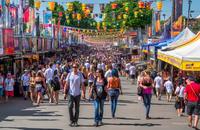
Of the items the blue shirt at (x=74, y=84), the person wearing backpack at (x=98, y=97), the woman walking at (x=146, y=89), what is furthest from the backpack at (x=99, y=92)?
A: the woman walking at (x=146, y=89)

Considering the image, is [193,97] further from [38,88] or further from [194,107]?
[38,88]

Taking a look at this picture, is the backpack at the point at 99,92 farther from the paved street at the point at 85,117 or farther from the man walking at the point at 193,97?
the man walking at the point at 193,97

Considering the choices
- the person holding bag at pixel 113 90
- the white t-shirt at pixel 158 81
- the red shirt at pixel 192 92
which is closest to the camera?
the red shirt at pixel 192 92

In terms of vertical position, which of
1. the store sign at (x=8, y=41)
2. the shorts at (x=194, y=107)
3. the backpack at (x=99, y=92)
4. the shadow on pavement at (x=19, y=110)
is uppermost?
the store sign at (x=8, y=41)

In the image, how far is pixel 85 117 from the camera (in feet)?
53.2

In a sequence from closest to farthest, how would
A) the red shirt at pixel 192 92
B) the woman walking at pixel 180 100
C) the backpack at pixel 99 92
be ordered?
the red shirt at pixel 192 92, the backpack at pixel 99 92, the woman walking at pixel 180 100

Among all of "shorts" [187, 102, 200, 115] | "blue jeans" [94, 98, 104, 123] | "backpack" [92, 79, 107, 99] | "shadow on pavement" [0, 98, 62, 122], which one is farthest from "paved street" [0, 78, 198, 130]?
"backpack" [92, 79, 107, 99]

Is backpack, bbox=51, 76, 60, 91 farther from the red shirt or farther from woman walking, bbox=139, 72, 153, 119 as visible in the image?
the red shirt

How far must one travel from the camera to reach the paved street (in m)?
14.2

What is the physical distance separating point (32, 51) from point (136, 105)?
19.7 m

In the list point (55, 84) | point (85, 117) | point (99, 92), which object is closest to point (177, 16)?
point (55, 84)

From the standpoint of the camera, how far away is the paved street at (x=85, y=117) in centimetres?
1424

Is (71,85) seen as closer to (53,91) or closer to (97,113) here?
(97,113)

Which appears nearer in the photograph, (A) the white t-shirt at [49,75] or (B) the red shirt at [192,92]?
(B) the red shirt at [192,92]
